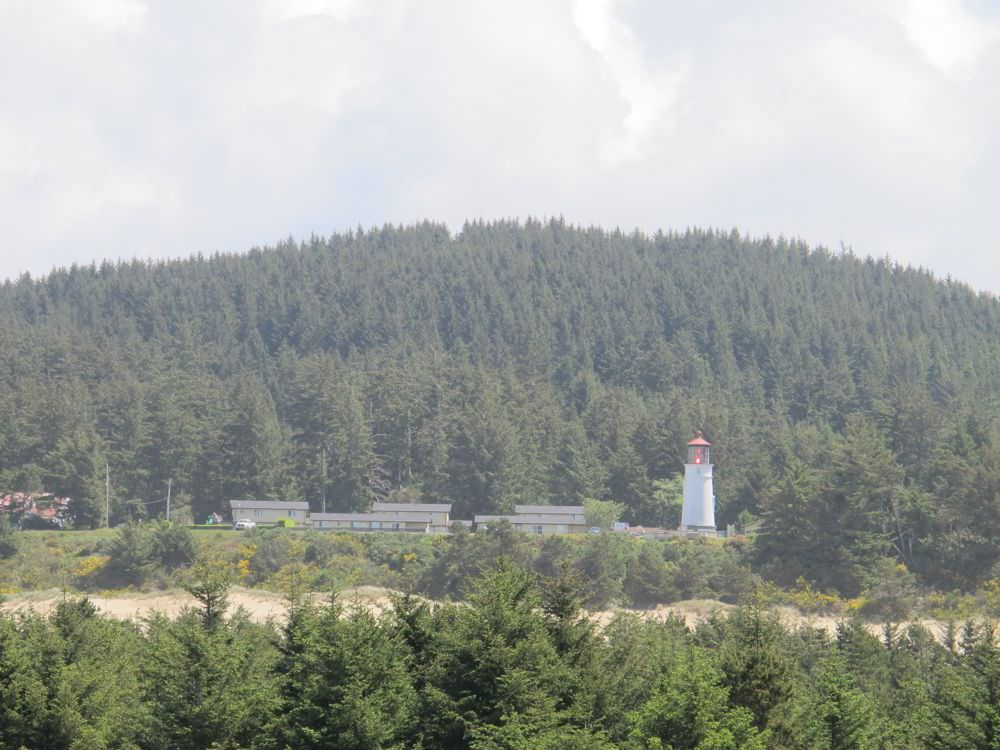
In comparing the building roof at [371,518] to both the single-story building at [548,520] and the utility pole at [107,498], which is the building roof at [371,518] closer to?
the single-story building at [548,520]

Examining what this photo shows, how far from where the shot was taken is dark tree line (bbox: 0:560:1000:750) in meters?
28.0

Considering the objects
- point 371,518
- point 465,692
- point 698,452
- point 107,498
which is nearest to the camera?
point 465,692

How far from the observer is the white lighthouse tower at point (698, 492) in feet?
298

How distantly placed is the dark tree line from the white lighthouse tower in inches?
2073

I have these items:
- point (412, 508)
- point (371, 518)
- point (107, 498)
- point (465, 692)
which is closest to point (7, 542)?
point (107, 498)

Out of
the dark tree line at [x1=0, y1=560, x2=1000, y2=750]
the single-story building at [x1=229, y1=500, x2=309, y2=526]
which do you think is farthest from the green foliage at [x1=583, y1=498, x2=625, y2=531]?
the dark tree line at [x1=0, y1=560, x2=1000, y2=750]

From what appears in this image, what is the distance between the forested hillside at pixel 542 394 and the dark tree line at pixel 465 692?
4385cm

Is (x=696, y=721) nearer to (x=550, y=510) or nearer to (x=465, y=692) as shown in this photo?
(x=465, y=692)

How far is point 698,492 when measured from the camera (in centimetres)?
9206

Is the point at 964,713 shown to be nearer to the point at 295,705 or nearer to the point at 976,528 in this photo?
the point at 295,705

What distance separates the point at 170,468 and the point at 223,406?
9.35 meters

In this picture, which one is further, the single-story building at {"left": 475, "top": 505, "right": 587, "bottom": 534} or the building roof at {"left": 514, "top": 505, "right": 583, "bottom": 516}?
the building roof at {"left": 514, "top": 505, "right": 583, "bottom": 516}

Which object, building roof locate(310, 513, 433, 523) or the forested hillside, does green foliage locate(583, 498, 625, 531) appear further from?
building roof locate(310, 513, 433, 523)

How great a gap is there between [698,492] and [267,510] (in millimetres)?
30206
